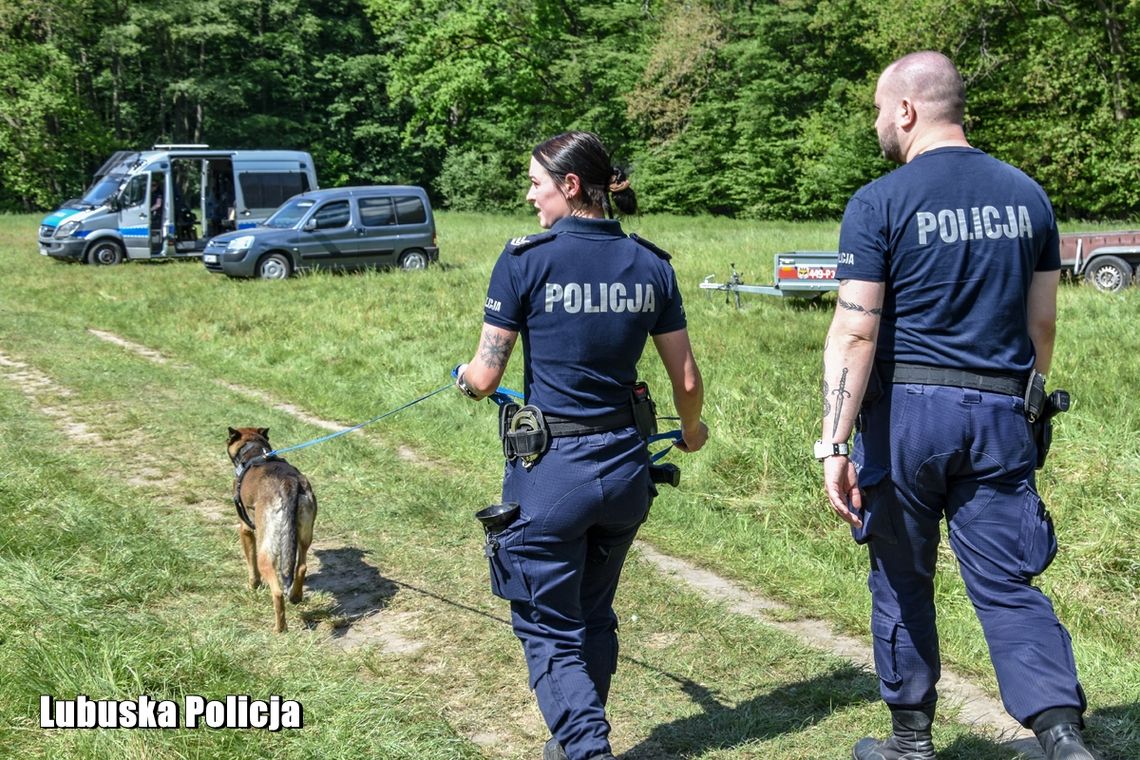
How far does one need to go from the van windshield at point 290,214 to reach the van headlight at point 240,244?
3.05 ft

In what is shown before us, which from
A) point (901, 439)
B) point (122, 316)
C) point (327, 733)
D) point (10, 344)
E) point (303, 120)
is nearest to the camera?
point (901, 439)

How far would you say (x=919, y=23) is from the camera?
2869 cm

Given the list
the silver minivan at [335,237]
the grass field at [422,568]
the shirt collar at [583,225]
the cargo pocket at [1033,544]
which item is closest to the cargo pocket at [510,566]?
the grass field at [422,568]

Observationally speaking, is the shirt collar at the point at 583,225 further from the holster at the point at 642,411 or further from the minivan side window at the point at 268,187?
the minivan side window at the point at 268,187

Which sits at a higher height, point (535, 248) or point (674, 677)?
point (535, 248)

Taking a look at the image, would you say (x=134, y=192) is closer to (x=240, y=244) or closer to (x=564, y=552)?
(x=240, y=244)

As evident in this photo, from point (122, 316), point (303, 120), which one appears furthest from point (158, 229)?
point (303, 120)

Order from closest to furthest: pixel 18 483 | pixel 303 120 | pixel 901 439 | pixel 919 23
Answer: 1. pixel 901 439
2. pixel 18 483
3. pixel 919 23
4. pixel 303 120

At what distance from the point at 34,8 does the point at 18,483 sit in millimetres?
37342

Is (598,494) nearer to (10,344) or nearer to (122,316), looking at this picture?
(10,344)

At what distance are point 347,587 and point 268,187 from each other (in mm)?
18982

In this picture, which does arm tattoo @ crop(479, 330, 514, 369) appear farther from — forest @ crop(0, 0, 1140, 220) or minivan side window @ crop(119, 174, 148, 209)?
forest @ crop(0, 0, 1140, 220)

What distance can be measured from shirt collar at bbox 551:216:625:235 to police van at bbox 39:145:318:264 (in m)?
19.8

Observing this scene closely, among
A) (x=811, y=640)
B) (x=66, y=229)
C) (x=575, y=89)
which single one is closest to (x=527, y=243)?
(x=811, y=640)
